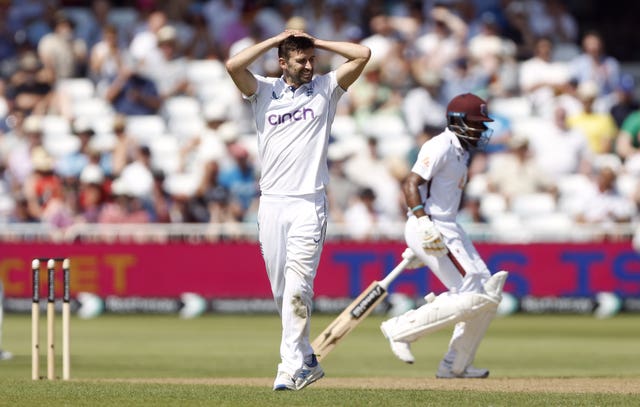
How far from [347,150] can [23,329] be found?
583cm

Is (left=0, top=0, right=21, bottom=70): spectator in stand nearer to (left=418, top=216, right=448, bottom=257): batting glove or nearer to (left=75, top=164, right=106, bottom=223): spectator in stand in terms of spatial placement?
(left=75, top=164, right=106, bottom=223): spectator in stand

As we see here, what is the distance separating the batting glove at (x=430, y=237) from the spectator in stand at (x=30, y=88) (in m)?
12.9

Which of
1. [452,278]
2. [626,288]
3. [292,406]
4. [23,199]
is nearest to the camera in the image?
[292,406]

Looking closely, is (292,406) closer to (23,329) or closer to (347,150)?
(23,329)

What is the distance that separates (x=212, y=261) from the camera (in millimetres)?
19594

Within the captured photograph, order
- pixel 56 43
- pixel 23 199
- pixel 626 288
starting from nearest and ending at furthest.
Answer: pixel 626 288 < pixel 23 199 < pixel 56 43

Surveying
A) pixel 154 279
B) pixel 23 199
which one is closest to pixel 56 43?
pixel 23 199

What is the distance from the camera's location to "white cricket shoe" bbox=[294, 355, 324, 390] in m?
9.30

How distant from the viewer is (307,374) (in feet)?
30.7

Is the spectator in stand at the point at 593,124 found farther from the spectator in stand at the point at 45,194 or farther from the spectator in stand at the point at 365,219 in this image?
the spectator in stand at the point at 45,194

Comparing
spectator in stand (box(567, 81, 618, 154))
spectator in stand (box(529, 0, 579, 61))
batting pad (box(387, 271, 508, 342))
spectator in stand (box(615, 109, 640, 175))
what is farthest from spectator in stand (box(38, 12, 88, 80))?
batting pad (box(387, 271, 508, 342))

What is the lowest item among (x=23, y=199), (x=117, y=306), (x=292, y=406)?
(x=117, y=306)

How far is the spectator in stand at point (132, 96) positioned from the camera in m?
22.1

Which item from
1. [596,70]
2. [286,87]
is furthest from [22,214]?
[286,87]
